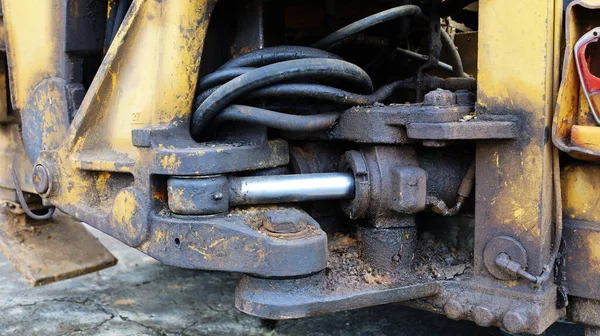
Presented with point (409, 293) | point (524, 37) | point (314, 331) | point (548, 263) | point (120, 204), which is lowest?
point (314, 331)

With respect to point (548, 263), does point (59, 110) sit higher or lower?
higher

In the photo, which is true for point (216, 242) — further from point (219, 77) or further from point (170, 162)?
point (219, 77)

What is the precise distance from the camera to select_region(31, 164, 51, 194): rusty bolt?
1.82 metres

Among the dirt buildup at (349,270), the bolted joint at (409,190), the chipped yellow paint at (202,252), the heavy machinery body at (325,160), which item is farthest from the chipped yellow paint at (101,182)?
the bolted joint at (409,190)

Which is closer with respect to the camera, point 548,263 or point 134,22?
point 548,263

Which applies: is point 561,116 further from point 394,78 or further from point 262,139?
point 394,78

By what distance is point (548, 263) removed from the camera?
1.42 meters

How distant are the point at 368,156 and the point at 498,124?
36 cm

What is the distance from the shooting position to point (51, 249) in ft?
7.98

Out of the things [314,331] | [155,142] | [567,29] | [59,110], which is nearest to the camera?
[567,29]

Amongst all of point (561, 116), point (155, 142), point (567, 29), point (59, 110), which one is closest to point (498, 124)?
point (561, 116)

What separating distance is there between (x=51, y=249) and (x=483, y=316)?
5.62 feet

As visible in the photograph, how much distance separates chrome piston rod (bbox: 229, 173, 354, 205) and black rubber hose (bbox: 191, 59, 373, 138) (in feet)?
0.57

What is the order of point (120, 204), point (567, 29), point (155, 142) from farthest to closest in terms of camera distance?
point (120, 204)
point (155, 142)
point (567, 29)
